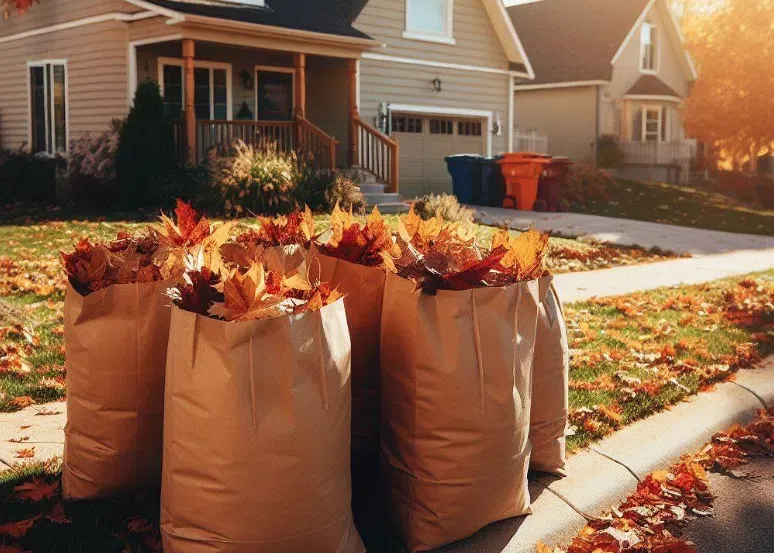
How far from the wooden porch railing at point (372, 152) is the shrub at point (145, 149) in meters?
4.31

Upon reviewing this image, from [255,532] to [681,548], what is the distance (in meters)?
1.79

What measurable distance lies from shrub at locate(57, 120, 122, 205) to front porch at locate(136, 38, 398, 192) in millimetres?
1377

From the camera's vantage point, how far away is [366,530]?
3436mm

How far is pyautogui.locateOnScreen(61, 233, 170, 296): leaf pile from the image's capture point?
3254 mm

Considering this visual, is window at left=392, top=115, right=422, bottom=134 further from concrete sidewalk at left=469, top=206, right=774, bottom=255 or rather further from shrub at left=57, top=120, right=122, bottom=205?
shrub at left=57, top=120, right=122, bottom=205

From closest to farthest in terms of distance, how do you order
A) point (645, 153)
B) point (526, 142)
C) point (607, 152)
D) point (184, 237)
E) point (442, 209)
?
1. point (184, 237)
2. point (442, 209)
3. point (526, 142)
4. point (607, 152)
5. point (645, 153)

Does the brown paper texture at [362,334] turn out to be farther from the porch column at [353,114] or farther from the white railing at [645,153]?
the white railing at [645,153]

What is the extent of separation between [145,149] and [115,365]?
42.0 feet

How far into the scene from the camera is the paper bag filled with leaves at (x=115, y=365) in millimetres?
3246

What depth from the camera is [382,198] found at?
57.4 ft

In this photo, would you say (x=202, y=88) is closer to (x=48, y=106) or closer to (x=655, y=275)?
(x=48, y=106)

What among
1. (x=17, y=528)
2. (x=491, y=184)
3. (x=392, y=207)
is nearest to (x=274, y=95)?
(x=392, y=207)

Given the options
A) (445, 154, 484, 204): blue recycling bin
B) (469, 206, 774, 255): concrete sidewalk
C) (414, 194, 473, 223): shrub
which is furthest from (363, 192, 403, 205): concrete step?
(445, 154, 484, 204): blue recycling bin

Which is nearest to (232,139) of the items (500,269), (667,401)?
(667,401)
